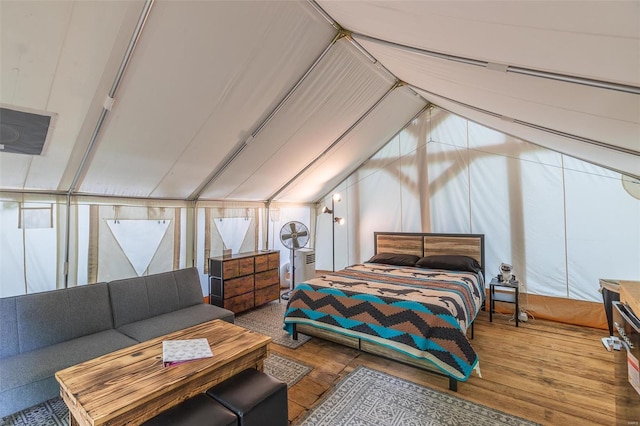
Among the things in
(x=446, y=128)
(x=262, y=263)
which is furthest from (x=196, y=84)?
(x=446, y=128)

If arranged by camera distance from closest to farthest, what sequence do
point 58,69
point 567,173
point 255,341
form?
point 58,69 < point 255,341 < point 567,173

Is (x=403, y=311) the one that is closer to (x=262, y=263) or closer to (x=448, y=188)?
(x=262, y=263)

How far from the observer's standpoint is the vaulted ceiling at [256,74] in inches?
46.9

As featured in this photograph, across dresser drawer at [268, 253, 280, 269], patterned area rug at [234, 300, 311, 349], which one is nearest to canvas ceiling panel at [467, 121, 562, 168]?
dresser drawer at [268, 253, 280, 269]

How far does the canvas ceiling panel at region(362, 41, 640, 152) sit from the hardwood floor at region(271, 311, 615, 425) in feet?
6.69

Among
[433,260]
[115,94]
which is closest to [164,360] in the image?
[115,94]

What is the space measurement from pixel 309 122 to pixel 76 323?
131 inches

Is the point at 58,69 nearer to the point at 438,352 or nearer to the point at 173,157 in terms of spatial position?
the point at 173,157

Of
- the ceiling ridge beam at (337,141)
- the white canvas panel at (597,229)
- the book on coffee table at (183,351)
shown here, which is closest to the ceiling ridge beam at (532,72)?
the ceiling ridge beam at (337,141)

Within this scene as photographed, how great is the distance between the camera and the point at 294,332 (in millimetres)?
3346

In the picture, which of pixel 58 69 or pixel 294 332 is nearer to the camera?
pixel 58 69

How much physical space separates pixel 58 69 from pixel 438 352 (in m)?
3.64

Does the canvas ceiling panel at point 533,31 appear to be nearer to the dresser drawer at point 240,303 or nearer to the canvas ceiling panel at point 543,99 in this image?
the canvas ceiling panel at point 543,99

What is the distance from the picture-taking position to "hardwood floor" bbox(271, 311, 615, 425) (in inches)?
84.8
